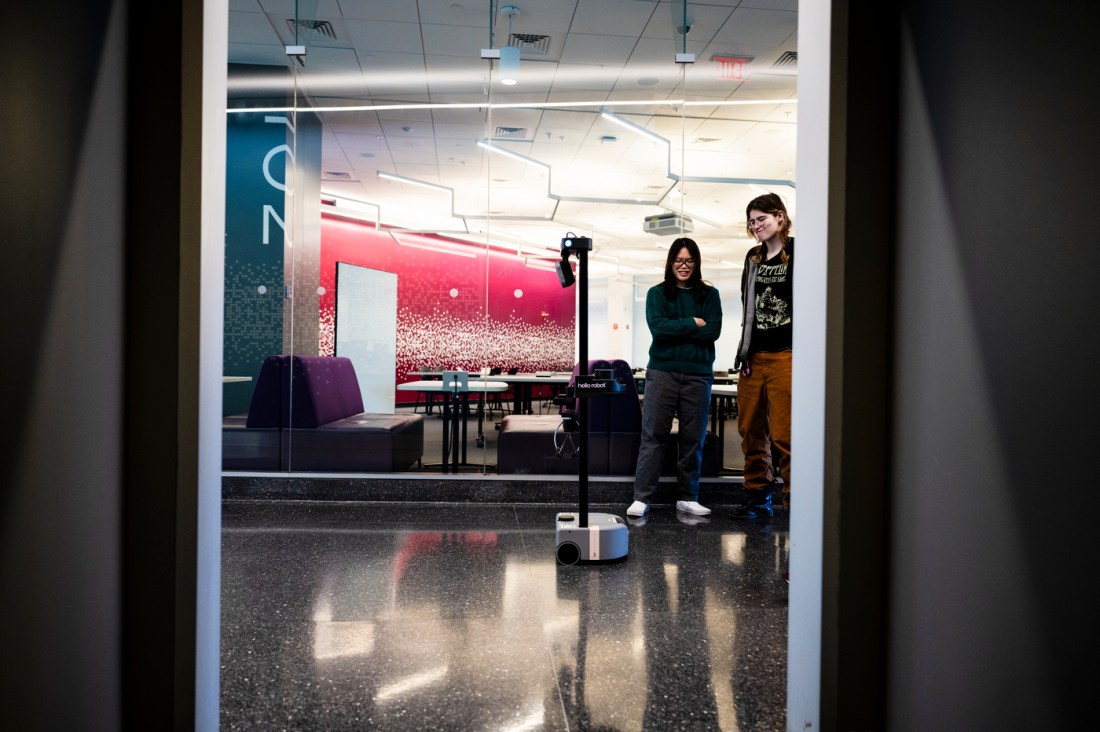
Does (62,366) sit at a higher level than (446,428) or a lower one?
higher

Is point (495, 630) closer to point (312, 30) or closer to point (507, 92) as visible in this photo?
point (312, 30)

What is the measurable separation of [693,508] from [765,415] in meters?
0.74

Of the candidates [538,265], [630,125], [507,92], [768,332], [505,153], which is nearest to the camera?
[768,332]

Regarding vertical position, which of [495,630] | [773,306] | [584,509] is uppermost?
[773,306]

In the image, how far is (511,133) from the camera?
662 centimetres

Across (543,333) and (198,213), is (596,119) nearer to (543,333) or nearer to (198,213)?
(543,333)

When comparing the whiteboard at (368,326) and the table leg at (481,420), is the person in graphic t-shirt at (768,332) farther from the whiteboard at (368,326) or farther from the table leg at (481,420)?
the whiteboard at (368,326)

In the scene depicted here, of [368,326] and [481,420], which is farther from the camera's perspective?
[368,326]

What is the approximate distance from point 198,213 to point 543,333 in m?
3.74

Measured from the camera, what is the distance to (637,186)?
28.4 feet

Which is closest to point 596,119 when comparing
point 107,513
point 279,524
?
point 279,524

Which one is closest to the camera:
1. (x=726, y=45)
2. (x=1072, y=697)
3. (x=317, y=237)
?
(x=1072, y=697)

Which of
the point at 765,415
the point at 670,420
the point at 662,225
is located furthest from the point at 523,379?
the point at 662,225

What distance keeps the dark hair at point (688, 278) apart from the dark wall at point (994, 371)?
2.39m
